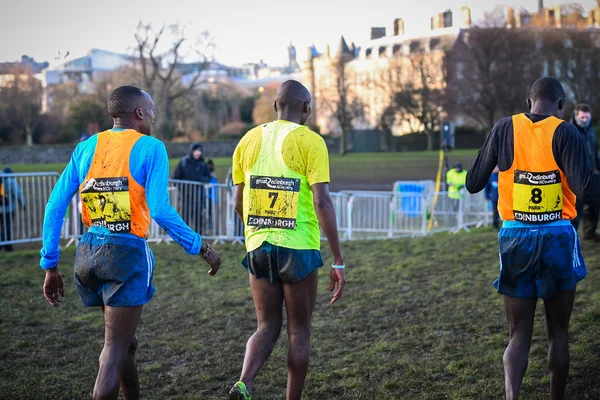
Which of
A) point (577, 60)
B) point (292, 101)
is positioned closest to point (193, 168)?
point (292, 101)

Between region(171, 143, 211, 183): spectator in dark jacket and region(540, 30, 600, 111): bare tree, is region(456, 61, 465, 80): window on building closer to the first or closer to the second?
region(540, 30, 600, 111): bare tree

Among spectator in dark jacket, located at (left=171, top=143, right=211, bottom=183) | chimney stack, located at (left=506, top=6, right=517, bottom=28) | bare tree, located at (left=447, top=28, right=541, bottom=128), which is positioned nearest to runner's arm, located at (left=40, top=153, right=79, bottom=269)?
spectator in dark jacket, located at (left=171, top=143, right=211, bottom=183)

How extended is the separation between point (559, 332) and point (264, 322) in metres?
1.74

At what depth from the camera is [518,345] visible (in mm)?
4094

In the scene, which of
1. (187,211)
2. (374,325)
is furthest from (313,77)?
(374,325)

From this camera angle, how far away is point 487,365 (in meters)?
5.36

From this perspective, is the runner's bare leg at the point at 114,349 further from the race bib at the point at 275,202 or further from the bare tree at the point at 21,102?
the bare tree at the point at 21,102

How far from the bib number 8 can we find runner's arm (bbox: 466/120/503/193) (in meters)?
0.28

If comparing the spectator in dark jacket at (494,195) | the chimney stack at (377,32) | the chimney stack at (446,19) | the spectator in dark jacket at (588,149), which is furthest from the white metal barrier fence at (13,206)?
the chimney stack at (377,32)

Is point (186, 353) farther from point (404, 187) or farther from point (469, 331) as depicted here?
point (404, 187)

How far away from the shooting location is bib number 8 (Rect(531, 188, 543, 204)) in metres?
4.07

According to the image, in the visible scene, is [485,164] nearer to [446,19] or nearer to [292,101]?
[292,101]

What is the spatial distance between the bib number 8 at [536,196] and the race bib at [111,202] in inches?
90.8

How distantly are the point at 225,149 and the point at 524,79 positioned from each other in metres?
25.8
